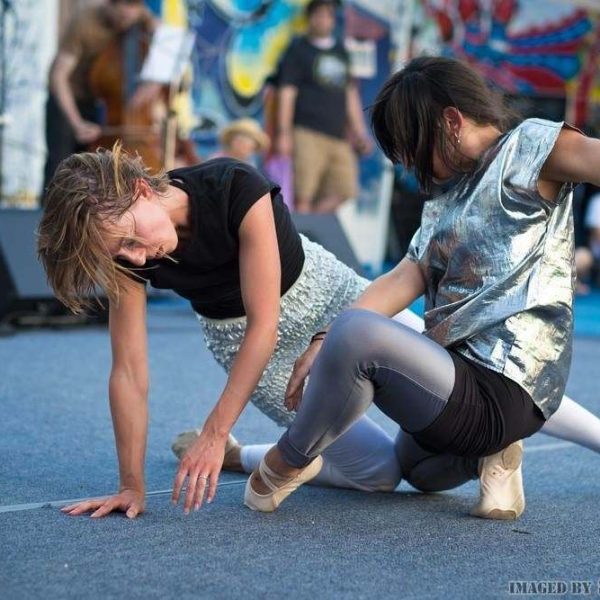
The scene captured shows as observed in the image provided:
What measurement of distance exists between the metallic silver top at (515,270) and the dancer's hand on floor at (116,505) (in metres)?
0.64

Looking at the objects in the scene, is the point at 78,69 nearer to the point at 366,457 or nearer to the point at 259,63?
the point at 259,63

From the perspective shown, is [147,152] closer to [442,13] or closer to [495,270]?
[442,13]

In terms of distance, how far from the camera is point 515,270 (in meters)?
1.98

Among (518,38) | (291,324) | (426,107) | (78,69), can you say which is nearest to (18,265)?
(78,69)

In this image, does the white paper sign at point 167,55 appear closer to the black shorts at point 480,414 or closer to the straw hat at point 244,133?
the straw hat at point 244,133

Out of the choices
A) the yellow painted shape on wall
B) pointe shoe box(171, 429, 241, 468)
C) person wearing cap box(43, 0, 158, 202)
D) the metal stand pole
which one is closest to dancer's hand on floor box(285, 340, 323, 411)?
pointe shoe box(171, 429, 241, 468)

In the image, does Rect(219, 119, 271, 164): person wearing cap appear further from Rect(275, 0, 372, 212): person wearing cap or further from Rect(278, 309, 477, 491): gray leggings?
Rect(278, 309, 477, 491): gray leggings

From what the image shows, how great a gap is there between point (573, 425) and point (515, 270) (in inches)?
18.7

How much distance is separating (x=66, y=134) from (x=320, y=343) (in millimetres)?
3929

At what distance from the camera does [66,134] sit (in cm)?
565

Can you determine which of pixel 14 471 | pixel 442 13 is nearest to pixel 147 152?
pixel 442 13

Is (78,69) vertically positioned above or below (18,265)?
above

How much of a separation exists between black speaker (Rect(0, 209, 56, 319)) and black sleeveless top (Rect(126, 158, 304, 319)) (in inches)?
109

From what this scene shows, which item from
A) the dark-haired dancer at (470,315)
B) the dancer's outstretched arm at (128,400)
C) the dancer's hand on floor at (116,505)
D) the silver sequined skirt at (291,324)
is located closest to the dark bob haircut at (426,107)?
the dark-haired dancer at (470,315)
